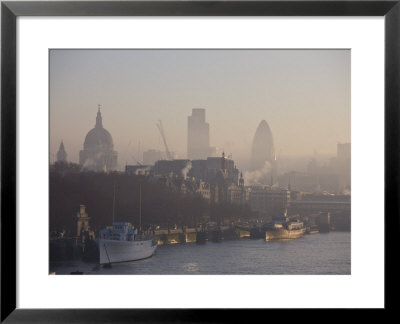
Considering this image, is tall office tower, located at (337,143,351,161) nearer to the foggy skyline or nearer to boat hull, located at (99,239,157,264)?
the foggy skyline

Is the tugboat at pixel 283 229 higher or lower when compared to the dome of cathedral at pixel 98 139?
lower

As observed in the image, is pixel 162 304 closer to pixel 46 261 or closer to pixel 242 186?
pixel 46 261

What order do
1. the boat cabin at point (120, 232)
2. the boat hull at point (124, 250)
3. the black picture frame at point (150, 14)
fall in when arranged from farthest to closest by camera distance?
1. the boat cabin at point (120, 232)
2. the boat hull at point (124, 250)
3. the black picture frame at point (150, 14)

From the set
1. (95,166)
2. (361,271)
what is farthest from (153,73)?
(361,271)

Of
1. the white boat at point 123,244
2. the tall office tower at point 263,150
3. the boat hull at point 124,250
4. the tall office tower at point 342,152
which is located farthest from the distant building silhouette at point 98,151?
the tall office tower at point 342,152

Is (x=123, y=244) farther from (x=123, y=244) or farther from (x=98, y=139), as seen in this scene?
(x=98, y=139)

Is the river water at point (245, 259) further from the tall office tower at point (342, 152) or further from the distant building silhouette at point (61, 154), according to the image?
the distant building silhouette at point (61, 154)
